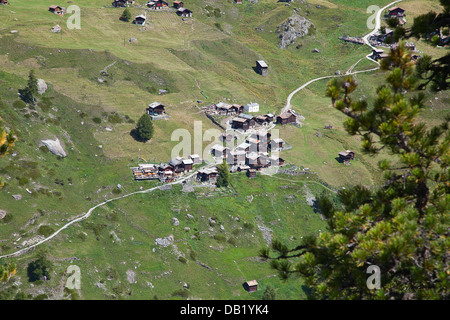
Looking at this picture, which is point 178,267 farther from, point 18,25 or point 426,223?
point 18,25

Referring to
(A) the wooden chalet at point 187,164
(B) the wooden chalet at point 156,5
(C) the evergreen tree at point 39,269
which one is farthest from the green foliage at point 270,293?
(B) the wooden chalet at point 156,5

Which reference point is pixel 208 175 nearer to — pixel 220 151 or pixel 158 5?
pixel 220 151

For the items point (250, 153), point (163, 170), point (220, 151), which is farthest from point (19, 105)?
point (250, 153)

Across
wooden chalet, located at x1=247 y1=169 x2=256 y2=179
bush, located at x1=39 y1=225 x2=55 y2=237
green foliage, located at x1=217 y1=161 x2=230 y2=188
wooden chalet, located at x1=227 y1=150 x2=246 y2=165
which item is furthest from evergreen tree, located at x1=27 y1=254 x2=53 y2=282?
wooden chalet, located at x1=247 y1=169 x2=256 y2=179

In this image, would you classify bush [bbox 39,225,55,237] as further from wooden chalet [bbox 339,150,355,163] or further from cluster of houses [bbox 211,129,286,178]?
wooden chalet [bbox 339,150,355,163]

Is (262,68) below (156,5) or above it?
below

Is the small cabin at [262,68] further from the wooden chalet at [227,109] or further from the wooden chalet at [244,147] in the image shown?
the wooden chalet at [244,147]
